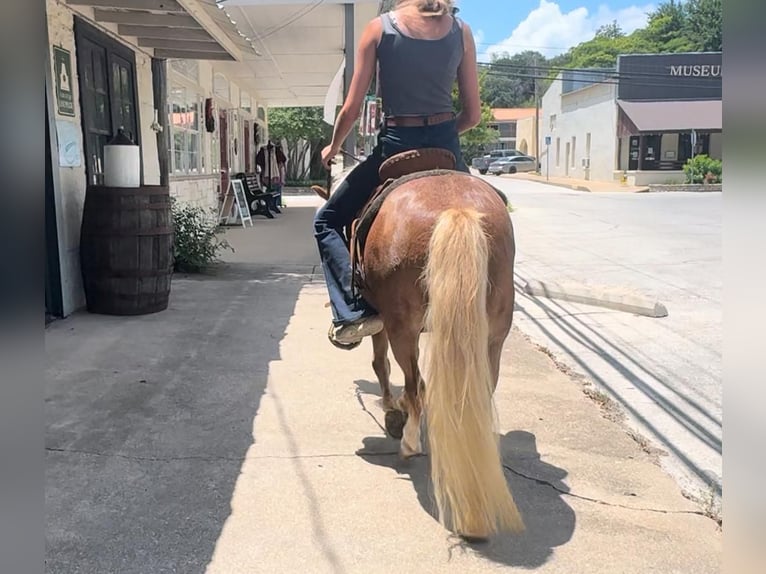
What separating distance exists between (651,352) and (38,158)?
549 cm

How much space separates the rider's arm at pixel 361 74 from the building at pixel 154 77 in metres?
1.46

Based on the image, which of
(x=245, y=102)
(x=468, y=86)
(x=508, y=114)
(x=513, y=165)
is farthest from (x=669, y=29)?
(x=468, y=86)

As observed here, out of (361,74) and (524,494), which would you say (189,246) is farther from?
(524,494)

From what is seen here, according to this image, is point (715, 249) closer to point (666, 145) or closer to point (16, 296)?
point (16, 296)

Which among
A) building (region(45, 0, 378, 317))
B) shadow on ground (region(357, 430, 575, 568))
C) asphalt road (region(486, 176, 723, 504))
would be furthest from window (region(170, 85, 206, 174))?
shadow on ground (region(357, 430, 575, 568))

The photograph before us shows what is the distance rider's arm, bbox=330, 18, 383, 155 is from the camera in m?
3.26

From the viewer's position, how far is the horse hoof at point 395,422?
142 inches

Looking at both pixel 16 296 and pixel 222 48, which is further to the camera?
pixel 222 48

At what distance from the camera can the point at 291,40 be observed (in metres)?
12.0

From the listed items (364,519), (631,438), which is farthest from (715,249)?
(364,519)

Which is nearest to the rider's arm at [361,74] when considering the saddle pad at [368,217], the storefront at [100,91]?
the saddle pad at [368,217]

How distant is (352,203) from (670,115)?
37.1 m

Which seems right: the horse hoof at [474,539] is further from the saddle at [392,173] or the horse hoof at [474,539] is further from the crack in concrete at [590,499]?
the saddle at [392,173]

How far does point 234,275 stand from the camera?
891cm
